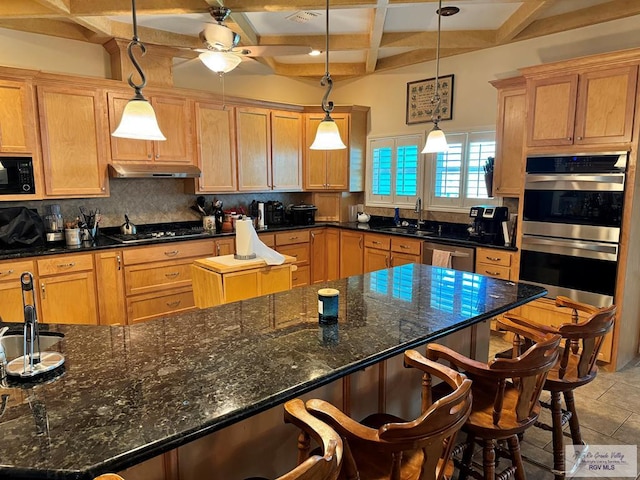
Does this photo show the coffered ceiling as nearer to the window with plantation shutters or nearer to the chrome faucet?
the window with plantation shutters

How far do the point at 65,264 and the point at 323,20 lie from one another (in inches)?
123

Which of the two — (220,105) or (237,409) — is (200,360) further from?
(220,105)

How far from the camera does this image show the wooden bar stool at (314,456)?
88 cm

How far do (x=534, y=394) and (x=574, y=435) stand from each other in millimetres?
1001

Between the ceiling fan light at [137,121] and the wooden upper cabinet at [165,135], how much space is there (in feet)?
8.15

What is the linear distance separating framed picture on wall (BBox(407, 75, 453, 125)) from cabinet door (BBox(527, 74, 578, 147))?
1.20 m

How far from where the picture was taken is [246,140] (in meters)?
4.97

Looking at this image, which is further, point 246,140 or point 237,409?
point 246,140

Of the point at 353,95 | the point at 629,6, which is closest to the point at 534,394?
the point at 629,6

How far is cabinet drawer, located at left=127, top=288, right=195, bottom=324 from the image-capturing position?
13.3 feet

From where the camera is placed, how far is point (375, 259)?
4914 mm

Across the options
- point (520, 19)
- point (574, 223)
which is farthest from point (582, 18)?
point (574, 223)

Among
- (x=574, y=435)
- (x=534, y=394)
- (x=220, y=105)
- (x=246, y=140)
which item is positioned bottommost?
(x=574, y=435)

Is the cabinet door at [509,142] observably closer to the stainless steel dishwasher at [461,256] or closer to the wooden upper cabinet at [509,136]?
the wooden upper cabinet at [509,136]
